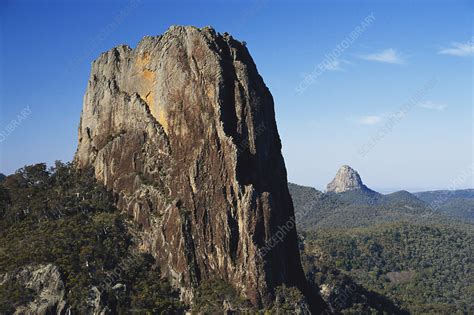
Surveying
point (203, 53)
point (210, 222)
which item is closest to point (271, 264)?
point (210, 222)

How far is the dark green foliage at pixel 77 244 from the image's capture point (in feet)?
206

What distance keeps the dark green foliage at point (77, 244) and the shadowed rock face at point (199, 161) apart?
7.83ft

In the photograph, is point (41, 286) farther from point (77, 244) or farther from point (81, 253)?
point (77, 244)

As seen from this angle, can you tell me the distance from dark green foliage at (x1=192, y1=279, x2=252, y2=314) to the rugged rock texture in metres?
14.9

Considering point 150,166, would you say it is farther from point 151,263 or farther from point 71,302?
point 71,302

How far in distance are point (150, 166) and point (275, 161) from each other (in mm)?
16721

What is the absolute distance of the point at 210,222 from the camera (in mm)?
68438

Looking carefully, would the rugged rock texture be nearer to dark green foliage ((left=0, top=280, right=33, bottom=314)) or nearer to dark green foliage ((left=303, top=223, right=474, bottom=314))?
dark green foliage ((left=0, top=280, right=33, bottom=314))

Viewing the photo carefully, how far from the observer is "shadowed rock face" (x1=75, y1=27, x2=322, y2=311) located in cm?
6719

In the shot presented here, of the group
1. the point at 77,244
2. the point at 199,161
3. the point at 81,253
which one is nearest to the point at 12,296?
the point at 81,253

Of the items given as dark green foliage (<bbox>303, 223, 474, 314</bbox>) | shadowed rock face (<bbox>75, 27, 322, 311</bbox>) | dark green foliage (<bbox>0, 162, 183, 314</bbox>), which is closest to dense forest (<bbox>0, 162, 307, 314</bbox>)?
dark green foliage (<bbox>0, 162, 183, 314</bbox>)

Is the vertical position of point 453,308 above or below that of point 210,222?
below

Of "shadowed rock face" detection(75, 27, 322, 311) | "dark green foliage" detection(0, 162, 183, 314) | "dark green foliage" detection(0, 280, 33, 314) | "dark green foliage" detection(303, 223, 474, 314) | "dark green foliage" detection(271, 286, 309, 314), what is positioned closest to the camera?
"dark green foliage" detection(0, 280, 33, 314)

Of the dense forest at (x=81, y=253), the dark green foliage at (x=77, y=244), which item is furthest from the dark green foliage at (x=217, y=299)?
the dark green foliage at (x=77, y=244)
